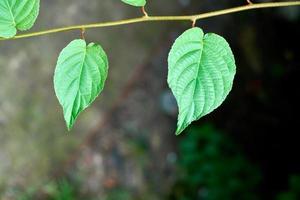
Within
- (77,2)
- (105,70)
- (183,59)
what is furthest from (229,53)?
(77,2)

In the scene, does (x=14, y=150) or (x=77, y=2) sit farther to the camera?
(x=77, y=2)

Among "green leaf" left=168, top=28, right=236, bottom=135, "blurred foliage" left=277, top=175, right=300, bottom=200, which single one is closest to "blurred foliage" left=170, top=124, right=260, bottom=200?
"blurred foliage" left=277, top=175, right=300, bottom=200

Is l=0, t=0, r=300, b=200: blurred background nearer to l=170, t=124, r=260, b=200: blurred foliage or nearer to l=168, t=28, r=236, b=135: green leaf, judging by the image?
l=170, t=124, r=260, b=200: blurred foliage

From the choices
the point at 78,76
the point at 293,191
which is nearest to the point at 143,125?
the point at 293,191

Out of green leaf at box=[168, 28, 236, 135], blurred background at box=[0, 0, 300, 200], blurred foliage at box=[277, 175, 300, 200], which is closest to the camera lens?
green leaf at box=[168, 28, 236, 135]

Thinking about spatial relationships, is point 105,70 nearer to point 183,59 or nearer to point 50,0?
point 183,59

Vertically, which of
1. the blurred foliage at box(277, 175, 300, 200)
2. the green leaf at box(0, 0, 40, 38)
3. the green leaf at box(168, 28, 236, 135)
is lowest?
the blurred foliage at box(277, 175, 300, 200)

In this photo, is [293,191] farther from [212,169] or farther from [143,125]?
[143,125]

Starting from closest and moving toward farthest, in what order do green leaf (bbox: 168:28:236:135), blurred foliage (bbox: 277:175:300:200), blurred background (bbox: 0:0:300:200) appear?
green leaf (bbox: 168:28:236:135), blurred foliage (bbox: 277:175:300:200), blurred background (bbox: 0:0:300:200)
